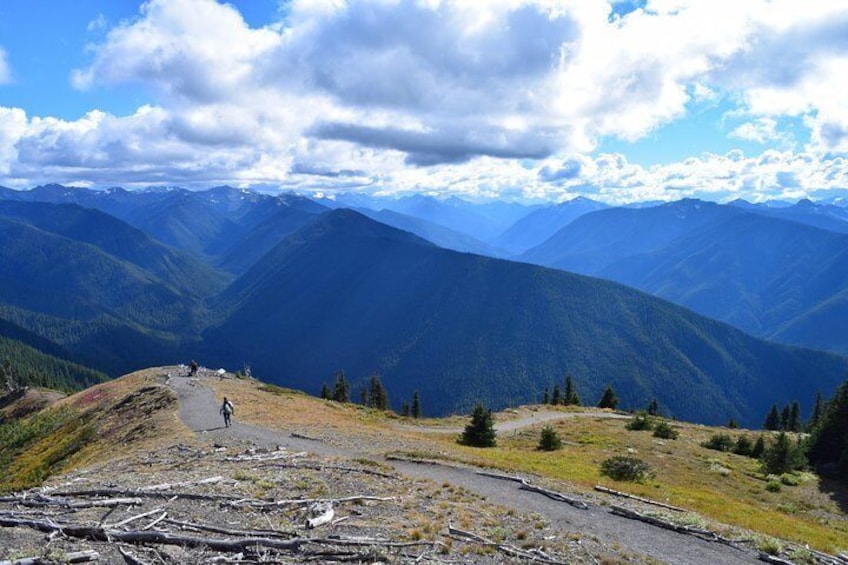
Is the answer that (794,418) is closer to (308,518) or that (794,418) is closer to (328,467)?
(328,467)

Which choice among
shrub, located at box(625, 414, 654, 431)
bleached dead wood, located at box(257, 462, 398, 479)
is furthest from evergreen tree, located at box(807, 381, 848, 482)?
bleached dead wood, located at box(257, 462, 398, 479)

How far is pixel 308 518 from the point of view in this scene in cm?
1653

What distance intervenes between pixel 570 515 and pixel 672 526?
418cm

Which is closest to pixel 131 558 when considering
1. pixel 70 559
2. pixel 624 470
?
pixel 70 559

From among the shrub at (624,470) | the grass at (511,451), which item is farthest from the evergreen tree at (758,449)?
the shrub at (624,470)

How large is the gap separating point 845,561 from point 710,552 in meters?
5.19

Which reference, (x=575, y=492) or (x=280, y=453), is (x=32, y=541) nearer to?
(x=280, y=453)

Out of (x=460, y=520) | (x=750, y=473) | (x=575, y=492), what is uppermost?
(x=460, y=520)

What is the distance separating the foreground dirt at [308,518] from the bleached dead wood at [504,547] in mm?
44

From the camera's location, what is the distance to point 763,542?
64.3 ft

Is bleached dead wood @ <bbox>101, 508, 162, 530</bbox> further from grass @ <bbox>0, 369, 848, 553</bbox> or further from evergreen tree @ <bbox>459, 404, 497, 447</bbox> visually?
evergreen tree @ <bbox>459, 404, 497, 447</bbox>

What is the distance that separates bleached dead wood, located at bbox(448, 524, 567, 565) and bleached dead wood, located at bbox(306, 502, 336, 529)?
4.10 meters

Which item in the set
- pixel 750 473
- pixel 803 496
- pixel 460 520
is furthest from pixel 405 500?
pixel 750 473

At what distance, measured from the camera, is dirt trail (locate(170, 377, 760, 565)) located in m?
18.4
